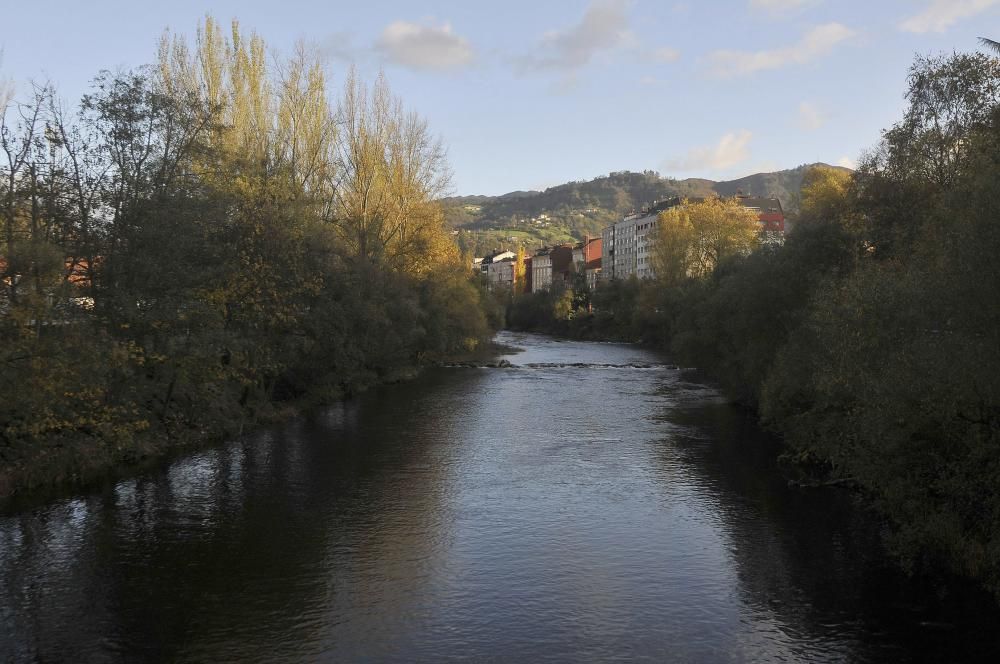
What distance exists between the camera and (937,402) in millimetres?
13609

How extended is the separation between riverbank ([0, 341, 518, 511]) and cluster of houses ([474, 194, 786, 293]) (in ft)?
264

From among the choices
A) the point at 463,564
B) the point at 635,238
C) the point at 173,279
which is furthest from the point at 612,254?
the point at 463,564

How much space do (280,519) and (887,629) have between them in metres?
13.0

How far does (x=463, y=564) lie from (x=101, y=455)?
41.1 feet

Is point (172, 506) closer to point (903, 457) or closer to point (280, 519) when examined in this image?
point (280, 519)

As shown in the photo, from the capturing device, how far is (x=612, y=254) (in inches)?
5817

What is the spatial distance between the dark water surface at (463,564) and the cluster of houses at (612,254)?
86.4 m

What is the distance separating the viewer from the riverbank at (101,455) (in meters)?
20.7

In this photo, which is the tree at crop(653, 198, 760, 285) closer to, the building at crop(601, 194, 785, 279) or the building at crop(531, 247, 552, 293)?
the building at crop(601, 194, 785, 279)

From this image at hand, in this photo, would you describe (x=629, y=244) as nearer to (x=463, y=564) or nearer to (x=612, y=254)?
(x=612, y=254)

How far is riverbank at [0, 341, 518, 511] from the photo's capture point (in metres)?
A: 20.7

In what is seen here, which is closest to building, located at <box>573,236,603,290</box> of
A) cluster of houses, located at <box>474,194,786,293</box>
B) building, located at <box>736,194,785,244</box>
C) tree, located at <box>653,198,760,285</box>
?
cluster of houses, located at <box>474,194,786,293</box>

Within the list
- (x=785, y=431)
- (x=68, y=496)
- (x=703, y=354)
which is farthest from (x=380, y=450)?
(x=703, y=354)

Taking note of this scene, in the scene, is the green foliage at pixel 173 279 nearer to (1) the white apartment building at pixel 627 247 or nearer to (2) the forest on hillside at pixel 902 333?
(2) the forest on hillside at pixel 902 333
